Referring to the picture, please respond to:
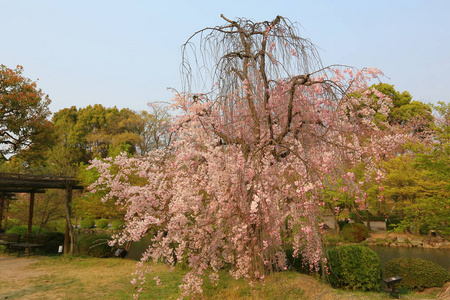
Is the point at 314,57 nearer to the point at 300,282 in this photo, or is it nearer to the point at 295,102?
the point at 295,102

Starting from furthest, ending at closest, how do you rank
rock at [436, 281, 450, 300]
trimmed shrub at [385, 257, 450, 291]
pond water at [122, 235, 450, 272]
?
pond water at [122, 235, 450, 272] < trimmed shrub at [385, 257, 450, 291] < rock at [436, 281, 450, 300]

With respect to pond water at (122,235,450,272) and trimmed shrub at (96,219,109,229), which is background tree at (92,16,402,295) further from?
trimmed shrub at (96,219,109,229)

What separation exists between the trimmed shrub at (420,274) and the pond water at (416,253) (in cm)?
547

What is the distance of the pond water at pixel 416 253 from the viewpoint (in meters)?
14.4

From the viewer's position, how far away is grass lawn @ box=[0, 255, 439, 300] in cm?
696

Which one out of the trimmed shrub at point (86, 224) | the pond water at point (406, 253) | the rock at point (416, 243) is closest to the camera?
the pond water at point (406, 253)

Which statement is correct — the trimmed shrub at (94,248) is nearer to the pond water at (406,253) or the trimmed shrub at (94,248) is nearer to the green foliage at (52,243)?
the pond water at (406,253)

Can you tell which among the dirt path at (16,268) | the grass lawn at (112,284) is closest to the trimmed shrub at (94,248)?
the grass lawn at (112,284)

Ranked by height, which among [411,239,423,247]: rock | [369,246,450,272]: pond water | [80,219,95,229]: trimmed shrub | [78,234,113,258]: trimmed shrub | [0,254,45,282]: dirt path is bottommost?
[369,246,450,272]: pond water

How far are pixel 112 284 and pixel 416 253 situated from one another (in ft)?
48.5

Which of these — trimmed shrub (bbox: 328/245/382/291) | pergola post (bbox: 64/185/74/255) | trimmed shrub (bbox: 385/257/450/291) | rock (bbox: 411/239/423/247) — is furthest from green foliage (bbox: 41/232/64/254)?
rock (bbox: 411/239/423/247)

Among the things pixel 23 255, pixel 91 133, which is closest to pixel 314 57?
pixel 23 255

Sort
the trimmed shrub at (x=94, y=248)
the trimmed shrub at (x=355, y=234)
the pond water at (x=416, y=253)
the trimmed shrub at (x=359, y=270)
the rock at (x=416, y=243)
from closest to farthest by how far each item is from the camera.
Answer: the trimmed shrub at (x=359, y=270)
the trimmed shrub at (x=94, y=248)
the pond water at (x=416, y=253)
the rock at (x=416, y=243)
the trimmed shrub at (x=355, y=234)

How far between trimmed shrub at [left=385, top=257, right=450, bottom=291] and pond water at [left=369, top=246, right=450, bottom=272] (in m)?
5.47
